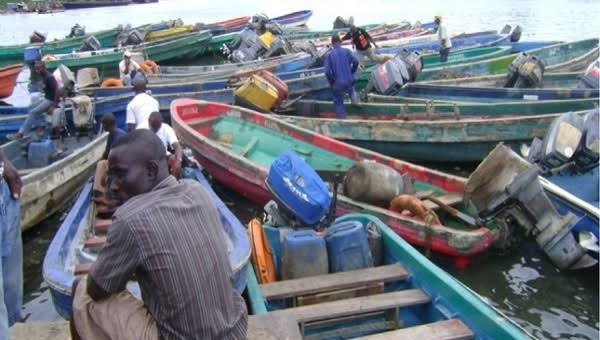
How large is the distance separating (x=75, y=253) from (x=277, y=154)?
3.77 m

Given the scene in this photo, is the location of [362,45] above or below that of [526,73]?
above

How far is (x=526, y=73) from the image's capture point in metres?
9.76

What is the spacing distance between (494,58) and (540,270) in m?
7.86

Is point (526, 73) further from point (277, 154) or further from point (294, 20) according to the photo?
point (294, 20)

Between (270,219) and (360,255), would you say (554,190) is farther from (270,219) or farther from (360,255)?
(270,219)

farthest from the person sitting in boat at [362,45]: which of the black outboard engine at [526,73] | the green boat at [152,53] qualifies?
the green boat at [152,53]

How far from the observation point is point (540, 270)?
19.2 feet

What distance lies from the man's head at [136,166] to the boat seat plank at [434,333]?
6.29 ft

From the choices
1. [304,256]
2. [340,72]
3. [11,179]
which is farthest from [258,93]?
[11,179]

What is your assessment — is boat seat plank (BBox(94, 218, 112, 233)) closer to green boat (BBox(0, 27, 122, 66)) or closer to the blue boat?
the blue boat

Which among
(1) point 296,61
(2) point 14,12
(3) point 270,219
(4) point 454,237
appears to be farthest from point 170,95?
(2) point 14,12

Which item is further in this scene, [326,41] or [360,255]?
[326,41]

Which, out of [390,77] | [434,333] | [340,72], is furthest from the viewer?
[390,77]

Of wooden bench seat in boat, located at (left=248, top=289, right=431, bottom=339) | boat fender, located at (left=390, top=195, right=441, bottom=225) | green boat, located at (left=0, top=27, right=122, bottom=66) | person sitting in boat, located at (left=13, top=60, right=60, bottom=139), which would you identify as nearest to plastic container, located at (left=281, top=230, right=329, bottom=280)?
wooden bench seat in boat, located at (left=248, top=289, right=431, bottom=339)
